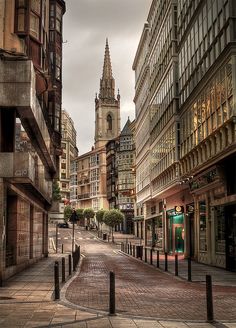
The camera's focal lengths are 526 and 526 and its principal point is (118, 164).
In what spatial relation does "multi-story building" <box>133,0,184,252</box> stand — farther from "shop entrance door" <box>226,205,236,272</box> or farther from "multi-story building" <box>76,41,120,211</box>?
"multi-story building" <box>76,41,120,211</box>

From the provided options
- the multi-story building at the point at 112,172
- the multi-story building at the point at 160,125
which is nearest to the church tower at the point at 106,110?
the multi-story building at the point at 112,172

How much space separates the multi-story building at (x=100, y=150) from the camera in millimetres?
156250

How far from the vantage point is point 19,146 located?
21734 mm

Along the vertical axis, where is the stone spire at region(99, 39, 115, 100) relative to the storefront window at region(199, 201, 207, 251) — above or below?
above

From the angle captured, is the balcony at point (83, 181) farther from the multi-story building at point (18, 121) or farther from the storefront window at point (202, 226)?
the storefront window at point (202, 226)

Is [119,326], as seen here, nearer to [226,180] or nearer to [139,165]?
[226,180]

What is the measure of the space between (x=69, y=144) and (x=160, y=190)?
150508 mm

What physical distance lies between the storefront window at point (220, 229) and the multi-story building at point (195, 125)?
0.07 feet

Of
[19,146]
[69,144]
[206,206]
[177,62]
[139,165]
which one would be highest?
[69,144]

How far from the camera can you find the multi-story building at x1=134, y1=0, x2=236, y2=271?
2402 cm

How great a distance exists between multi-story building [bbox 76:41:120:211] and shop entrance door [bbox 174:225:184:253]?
112 meters

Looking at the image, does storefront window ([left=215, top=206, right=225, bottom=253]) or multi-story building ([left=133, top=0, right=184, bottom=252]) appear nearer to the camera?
storefront window ([left=215, top=206, right=225, bottom=253])

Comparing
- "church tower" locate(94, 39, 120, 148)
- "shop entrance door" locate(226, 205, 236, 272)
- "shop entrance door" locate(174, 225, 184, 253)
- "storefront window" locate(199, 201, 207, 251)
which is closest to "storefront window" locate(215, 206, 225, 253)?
"shop entrance door" locate(226, 205, 236, 272)

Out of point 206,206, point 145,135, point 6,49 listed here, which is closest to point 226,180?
point 206,206
